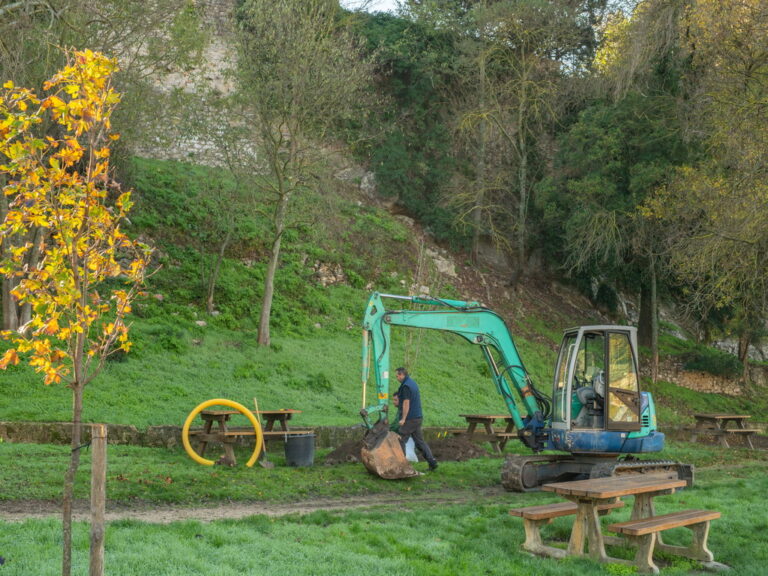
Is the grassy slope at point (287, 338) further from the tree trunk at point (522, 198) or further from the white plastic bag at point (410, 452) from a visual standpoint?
the white plastic bag at point (410, 452)

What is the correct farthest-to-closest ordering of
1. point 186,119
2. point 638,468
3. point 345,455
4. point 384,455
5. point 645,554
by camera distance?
point 186,119
point 345,455
point 638,468
point 384,455
point 645,554

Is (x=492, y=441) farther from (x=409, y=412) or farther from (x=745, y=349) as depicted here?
(x=745, y=349)

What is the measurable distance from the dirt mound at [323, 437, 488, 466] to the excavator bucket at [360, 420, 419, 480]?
4.35 feet

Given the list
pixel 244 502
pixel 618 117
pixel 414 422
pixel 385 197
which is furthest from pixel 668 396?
pixel 244 502

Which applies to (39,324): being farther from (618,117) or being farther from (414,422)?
(618,117)

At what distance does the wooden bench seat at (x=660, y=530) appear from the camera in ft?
22.2

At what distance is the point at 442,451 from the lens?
14250 mm

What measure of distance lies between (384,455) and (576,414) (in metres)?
3.00

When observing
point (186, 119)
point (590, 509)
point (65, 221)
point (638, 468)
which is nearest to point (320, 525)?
point (590, 509)

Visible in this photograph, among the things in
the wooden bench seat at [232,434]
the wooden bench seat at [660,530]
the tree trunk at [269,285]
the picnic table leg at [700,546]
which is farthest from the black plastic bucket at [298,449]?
the tree trunk at [269,285]

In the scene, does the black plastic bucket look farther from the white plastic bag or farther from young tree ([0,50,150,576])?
young tree ([0,50,150,576])

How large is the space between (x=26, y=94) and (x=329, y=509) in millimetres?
6223

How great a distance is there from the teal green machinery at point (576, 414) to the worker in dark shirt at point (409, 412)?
1.28 ft

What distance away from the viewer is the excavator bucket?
11.4 metres
